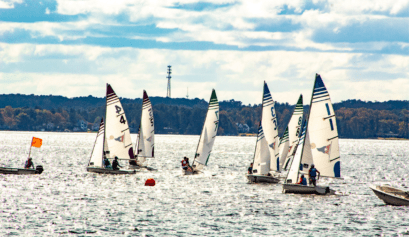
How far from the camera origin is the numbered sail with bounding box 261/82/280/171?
192 ft

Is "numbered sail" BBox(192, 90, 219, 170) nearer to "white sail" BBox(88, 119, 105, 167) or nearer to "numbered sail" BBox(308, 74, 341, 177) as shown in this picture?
"white sail" BBox(88, 119, 105, 167)

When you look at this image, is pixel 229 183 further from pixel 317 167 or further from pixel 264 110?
pixel 317 167

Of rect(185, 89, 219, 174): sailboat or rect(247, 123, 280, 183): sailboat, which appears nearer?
rect(247, 123, 280, 183): sailboat

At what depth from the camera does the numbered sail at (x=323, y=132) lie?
45.6 meters

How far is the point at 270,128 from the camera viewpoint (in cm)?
5884

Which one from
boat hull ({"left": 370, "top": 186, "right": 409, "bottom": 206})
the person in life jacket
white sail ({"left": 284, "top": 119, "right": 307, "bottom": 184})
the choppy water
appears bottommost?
the choppy water

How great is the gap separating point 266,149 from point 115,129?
768 inches

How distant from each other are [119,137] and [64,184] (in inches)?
402

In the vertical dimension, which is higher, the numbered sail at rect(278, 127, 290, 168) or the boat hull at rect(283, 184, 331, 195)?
the numbered sail at rect(278, 127, 290, 168)

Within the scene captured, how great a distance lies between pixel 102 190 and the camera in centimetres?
5419

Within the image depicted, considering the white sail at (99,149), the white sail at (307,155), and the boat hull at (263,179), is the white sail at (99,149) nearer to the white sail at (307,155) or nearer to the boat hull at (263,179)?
the boat hull at (263,179)

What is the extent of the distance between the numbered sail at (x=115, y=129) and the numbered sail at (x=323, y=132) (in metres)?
27.0

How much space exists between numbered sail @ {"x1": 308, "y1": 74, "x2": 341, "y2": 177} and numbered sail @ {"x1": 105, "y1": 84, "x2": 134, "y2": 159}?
27.0 meters

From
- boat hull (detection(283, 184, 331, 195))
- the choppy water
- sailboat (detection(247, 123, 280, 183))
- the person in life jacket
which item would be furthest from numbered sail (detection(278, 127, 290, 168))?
the person in life jacket
